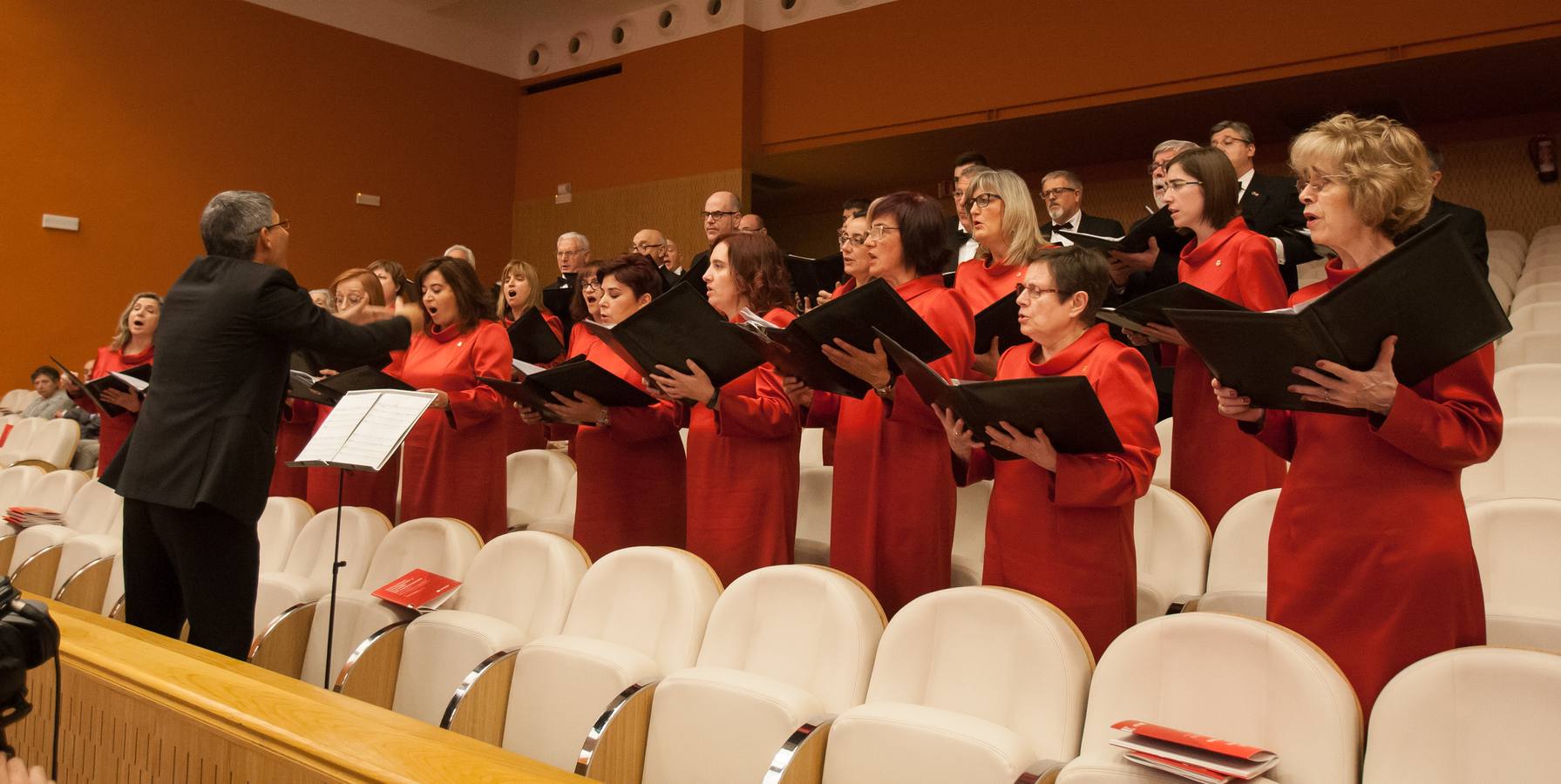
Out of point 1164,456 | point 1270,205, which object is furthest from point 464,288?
point 1270,205

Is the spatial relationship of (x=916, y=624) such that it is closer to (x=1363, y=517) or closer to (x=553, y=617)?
(x=1363, y=517)

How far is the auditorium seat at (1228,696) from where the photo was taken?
147cm

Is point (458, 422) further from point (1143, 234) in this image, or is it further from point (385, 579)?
point (1143, 234)

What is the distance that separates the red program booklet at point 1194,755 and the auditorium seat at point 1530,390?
6.38ft

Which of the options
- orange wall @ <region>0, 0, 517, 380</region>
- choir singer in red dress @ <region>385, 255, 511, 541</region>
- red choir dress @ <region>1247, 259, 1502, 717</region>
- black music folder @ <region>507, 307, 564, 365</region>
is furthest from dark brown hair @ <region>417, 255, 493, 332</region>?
orange wall @ <region>0, 0, 517, 380</region>

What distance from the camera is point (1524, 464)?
2.49 m

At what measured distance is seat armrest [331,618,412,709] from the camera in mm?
2307

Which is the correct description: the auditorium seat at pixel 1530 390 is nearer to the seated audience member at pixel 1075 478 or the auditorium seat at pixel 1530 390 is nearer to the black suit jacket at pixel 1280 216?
the black suit jacket at pixel 1280 216

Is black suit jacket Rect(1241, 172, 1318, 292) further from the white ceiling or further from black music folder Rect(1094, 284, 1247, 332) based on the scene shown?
the white ceiling

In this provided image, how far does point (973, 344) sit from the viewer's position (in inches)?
98.5

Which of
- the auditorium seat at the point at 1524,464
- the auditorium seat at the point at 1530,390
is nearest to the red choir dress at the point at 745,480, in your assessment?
the auditorium seat at the point at 1524,464

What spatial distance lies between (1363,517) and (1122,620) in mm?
484

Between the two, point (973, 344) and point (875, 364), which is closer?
point (875, 364)

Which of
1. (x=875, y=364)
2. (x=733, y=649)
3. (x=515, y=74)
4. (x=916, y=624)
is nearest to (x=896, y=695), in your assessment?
(x=916, y=624)
